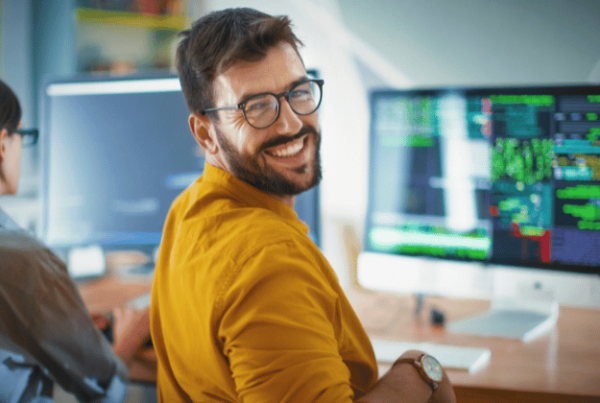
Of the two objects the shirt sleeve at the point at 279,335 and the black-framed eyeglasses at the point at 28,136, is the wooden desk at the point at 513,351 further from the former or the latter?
the black-framed eyeglasses at the point at 28,136

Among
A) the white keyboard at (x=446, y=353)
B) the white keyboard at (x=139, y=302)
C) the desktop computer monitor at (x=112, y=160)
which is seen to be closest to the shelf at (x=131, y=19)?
the desktop computer monitor at (x=112, y=160)

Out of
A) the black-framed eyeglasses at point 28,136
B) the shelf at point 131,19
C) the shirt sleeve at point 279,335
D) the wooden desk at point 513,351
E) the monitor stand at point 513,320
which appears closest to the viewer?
the shirt sleeve at point 279,335

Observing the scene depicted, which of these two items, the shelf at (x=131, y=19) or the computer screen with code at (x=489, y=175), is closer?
the computer screen with code at (x=489, y=175)

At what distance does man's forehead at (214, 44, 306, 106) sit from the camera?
2.59 feet

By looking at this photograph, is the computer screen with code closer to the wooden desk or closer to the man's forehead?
the wooden desk

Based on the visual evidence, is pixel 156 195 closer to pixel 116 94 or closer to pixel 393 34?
pixel 116 94

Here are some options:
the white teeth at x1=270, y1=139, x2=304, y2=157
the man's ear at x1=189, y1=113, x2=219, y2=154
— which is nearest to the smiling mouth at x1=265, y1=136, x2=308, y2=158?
the white teeth at x1=270, y1=139, x2=304, y2=157

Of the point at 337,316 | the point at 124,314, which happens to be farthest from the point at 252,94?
the point at 124,314

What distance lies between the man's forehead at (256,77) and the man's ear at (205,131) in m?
0.07

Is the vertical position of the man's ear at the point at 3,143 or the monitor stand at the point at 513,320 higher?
the man's ear at the point at 3,143

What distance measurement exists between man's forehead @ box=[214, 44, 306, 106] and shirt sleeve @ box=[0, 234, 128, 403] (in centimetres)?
47

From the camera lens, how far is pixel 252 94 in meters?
0.79

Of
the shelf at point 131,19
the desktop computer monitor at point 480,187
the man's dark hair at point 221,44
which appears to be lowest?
the desktop computer monitor at point 480,187

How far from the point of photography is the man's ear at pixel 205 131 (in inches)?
34.7
